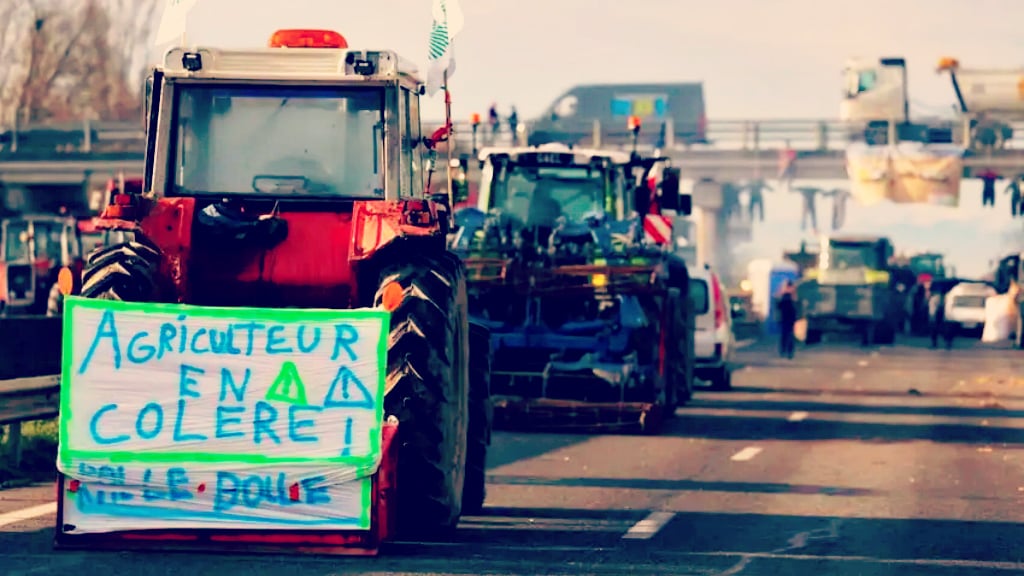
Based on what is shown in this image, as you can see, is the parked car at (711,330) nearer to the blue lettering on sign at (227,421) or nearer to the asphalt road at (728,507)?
the asphalt road at (728,507)

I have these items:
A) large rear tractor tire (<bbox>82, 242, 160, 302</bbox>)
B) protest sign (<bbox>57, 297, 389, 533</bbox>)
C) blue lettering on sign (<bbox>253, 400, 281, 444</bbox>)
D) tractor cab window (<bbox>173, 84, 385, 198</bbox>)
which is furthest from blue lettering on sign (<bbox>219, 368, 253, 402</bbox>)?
tractor cab window (<bbox>173, 84, 385, 198</bbox>)

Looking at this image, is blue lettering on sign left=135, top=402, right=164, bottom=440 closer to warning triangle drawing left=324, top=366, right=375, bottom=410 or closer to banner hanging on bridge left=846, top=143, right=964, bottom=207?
warning triangle drawing left=324, top=366, right=375, bottom=410

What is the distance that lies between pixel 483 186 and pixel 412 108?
11.4 metres

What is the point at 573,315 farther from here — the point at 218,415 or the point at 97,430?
the point at 97,430

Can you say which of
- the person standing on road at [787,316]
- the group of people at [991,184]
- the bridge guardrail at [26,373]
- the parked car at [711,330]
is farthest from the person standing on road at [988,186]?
the bridge guardrail at [26,373]

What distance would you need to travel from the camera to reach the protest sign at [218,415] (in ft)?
35.9

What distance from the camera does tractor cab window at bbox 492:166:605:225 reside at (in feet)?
81.3

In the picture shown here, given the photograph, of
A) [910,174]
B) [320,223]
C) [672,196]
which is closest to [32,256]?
[672,196]

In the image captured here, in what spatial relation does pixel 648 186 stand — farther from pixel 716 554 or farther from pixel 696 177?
pixel 696 177

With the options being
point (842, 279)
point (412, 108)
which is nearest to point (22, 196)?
point (842, 279)

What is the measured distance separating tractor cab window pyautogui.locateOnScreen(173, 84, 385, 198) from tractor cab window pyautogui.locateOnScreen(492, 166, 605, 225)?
11343 mm

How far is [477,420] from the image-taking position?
45.1 ft

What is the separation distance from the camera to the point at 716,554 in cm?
1196

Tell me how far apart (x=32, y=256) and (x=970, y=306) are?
27.9 m
